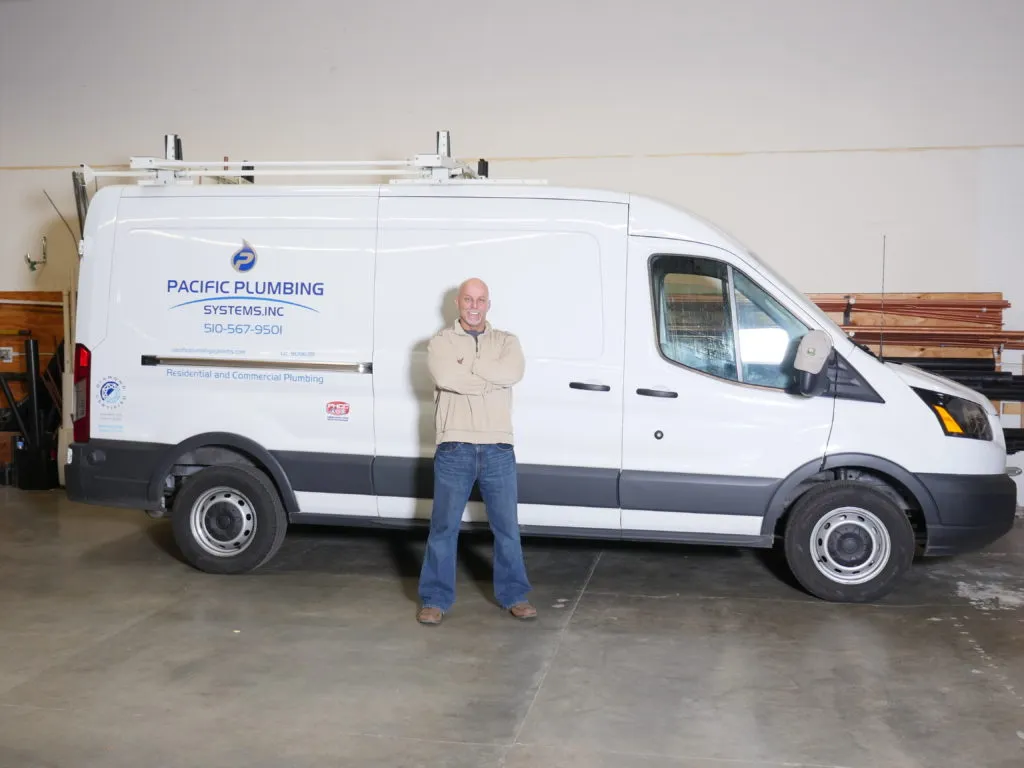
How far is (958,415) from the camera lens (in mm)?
6027

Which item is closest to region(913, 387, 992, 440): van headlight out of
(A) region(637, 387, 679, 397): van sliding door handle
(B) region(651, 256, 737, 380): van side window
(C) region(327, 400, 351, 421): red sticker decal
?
(B) region(651, 256, 737, 380): van side window

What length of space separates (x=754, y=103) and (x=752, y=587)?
462cm

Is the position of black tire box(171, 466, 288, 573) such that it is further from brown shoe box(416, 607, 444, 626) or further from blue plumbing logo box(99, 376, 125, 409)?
brown shoe box(416, 607, 444, 626)

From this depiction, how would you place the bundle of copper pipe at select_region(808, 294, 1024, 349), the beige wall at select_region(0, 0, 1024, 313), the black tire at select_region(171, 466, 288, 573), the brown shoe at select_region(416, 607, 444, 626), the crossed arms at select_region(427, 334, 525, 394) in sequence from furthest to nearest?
the beige wall at select_region(0, 0, 1024, 313) < the bundle of copper pipe at select_region(808, 294, 1024, 349) < the black tire at select_region(171, 466, 288, 573) < the brown shoe at select_region(416, 607, 444, 626) < the crossed arms at select_region(427, 334, 525, 394)

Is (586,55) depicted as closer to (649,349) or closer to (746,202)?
(746,202)

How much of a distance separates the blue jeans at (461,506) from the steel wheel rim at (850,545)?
1.73 m

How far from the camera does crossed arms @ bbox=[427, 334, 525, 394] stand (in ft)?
18.0

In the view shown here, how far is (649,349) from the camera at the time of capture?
5992mm

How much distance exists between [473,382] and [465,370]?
76mm

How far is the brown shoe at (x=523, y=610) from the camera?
18.7 ft

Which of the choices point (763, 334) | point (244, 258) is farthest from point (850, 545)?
point (244, 258)

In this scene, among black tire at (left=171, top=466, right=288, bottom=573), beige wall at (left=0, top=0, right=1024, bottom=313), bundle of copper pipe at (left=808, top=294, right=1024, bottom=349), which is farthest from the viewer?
beige wall at (left=0, top=0, right=1024, bottom=313)

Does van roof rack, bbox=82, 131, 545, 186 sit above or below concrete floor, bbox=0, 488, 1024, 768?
above

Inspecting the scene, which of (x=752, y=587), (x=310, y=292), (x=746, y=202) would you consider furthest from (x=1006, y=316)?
(x=310, y=292)
